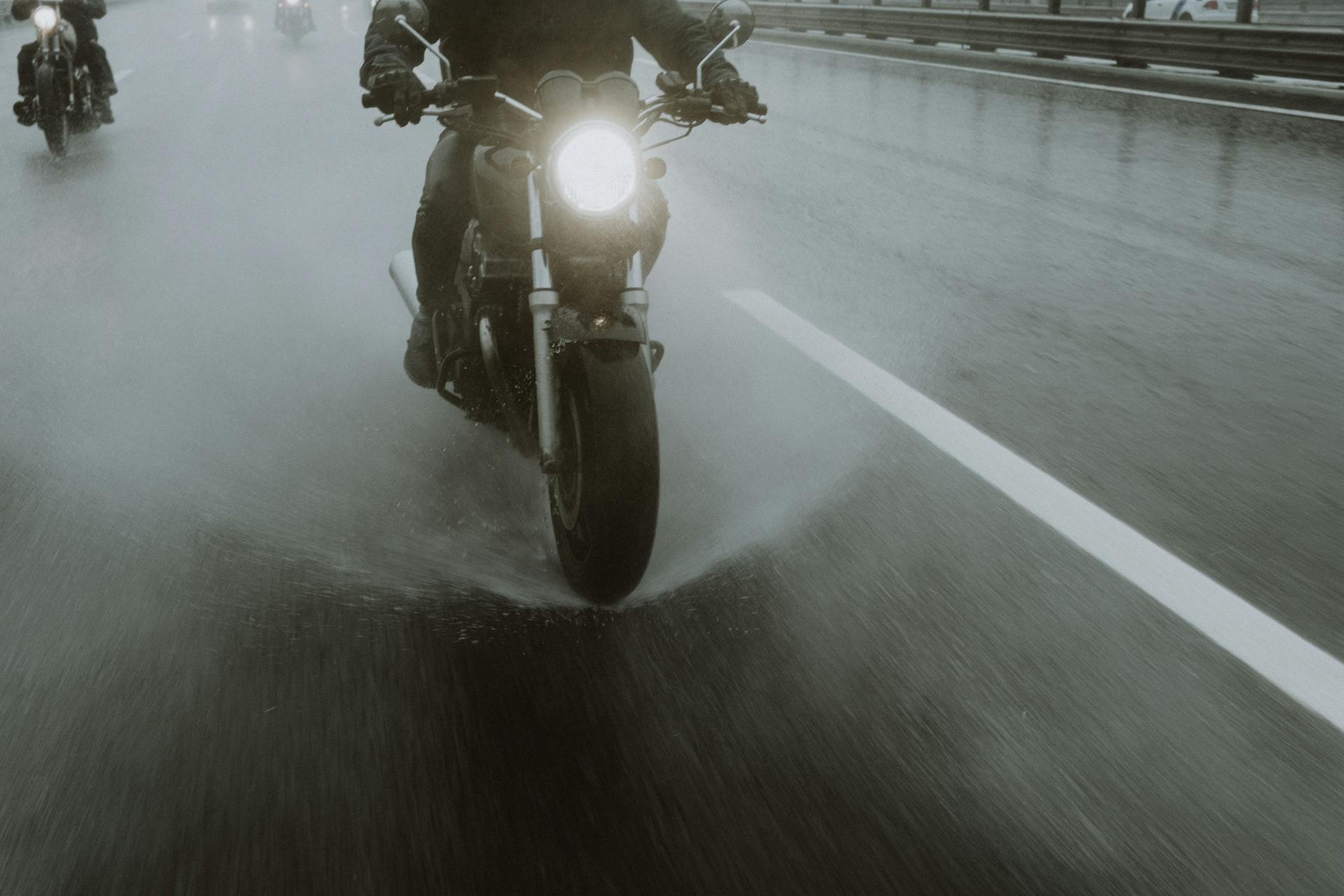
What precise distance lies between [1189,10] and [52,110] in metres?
16.7

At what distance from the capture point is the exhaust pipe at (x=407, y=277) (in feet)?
17.1

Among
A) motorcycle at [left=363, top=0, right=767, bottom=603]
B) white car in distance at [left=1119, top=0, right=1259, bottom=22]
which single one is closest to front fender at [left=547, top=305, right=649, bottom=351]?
motorcycle at [left=363, top=0, right=767, bottom=603]

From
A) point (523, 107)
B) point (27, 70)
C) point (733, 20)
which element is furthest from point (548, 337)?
point (27, 70)

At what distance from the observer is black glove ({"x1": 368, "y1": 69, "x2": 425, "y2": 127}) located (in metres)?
3.79

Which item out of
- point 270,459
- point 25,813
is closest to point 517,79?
point 270,459

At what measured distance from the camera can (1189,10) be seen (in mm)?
22531

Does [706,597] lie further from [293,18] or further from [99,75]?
[293,18]

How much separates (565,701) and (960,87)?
1512 centimetres

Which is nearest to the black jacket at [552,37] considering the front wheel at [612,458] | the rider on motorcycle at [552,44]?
the rider on motorcycle at [552,44]

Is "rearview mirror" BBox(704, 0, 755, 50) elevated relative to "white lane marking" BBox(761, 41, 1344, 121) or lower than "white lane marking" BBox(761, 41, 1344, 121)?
elevated

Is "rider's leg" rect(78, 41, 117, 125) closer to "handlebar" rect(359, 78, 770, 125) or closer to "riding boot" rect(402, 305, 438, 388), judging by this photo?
"riding boot" rect(402, 305, 438, 388)

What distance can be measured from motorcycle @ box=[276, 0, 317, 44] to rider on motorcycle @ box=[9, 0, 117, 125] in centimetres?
2230

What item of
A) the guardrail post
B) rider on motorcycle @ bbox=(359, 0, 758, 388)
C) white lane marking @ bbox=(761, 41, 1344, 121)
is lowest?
white lane marking @ bbox=(761, 41, 1344, 121)

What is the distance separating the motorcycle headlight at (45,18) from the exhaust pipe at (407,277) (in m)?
9.30
